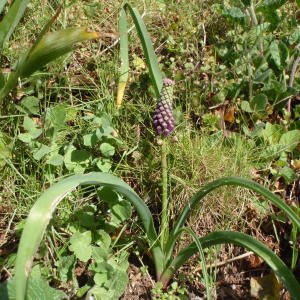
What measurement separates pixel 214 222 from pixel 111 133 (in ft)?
1.69

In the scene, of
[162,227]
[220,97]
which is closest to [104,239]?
[162,227]

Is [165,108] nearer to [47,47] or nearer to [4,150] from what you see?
[47,47]

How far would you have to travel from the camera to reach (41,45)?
164cm

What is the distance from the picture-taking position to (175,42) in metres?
2.27

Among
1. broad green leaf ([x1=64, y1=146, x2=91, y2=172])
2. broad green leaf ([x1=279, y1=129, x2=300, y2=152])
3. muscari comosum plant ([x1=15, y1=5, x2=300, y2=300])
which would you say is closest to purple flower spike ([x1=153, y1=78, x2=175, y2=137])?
muscari comosum plant ([x1=15, y1=5, x2=300, y2=300])

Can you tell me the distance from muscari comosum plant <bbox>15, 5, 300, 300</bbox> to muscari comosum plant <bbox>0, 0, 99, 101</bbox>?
28cm

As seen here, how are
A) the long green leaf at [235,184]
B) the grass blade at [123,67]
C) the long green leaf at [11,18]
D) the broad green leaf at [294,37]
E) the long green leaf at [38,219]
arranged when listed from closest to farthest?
the long green leaf at [38,219] < the long green leaf at [235,184] < the long green leaf at [11,18] < the grass blade at [123,67] < the broad green leaf at [294,37]

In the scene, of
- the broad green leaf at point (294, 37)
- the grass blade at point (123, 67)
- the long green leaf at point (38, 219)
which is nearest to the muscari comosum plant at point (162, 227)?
the long green leaf at point (38, 219)

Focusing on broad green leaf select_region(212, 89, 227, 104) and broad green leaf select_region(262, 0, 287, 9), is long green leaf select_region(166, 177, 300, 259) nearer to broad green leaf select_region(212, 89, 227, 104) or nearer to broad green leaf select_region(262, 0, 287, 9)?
broad green leaf select_region(212, 89, 227, 104)

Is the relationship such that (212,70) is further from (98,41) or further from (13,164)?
(13,164)

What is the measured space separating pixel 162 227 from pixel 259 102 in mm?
750

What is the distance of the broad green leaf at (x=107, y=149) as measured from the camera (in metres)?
1.81

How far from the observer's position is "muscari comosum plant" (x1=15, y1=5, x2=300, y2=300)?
101cm

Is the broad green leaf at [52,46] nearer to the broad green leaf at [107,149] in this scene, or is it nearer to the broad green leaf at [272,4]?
the broad green leaf at [107,149]
